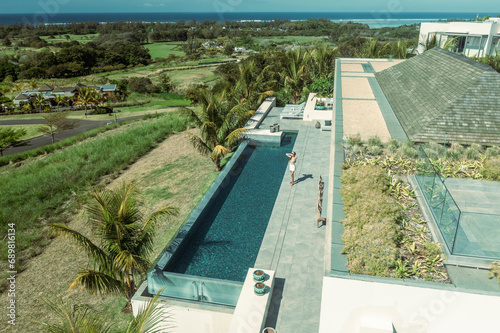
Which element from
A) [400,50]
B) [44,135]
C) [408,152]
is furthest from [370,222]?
[44,135]

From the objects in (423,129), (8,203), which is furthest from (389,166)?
(8,203)

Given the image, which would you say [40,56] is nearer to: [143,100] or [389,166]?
[143,100]

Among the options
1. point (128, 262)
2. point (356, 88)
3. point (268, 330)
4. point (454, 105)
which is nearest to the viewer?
point (268, 330)

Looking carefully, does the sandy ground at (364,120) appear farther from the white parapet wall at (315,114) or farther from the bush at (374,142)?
the white parapet wall at (315,114)

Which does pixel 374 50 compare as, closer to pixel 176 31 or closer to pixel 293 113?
pixel 293 113

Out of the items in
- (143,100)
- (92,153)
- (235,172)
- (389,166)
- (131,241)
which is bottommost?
(143,100)

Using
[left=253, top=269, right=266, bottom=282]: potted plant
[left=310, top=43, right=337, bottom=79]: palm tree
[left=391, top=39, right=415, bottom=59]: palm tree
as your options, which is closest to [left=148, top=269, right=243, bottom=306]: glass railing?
[left=253, top=269, right=266, bottom=282]: potted plant

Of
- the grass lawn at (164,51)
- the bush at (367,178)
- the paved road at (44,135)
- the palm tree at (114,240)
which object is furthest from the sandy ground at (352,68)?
the grass lawn at (164,51)
